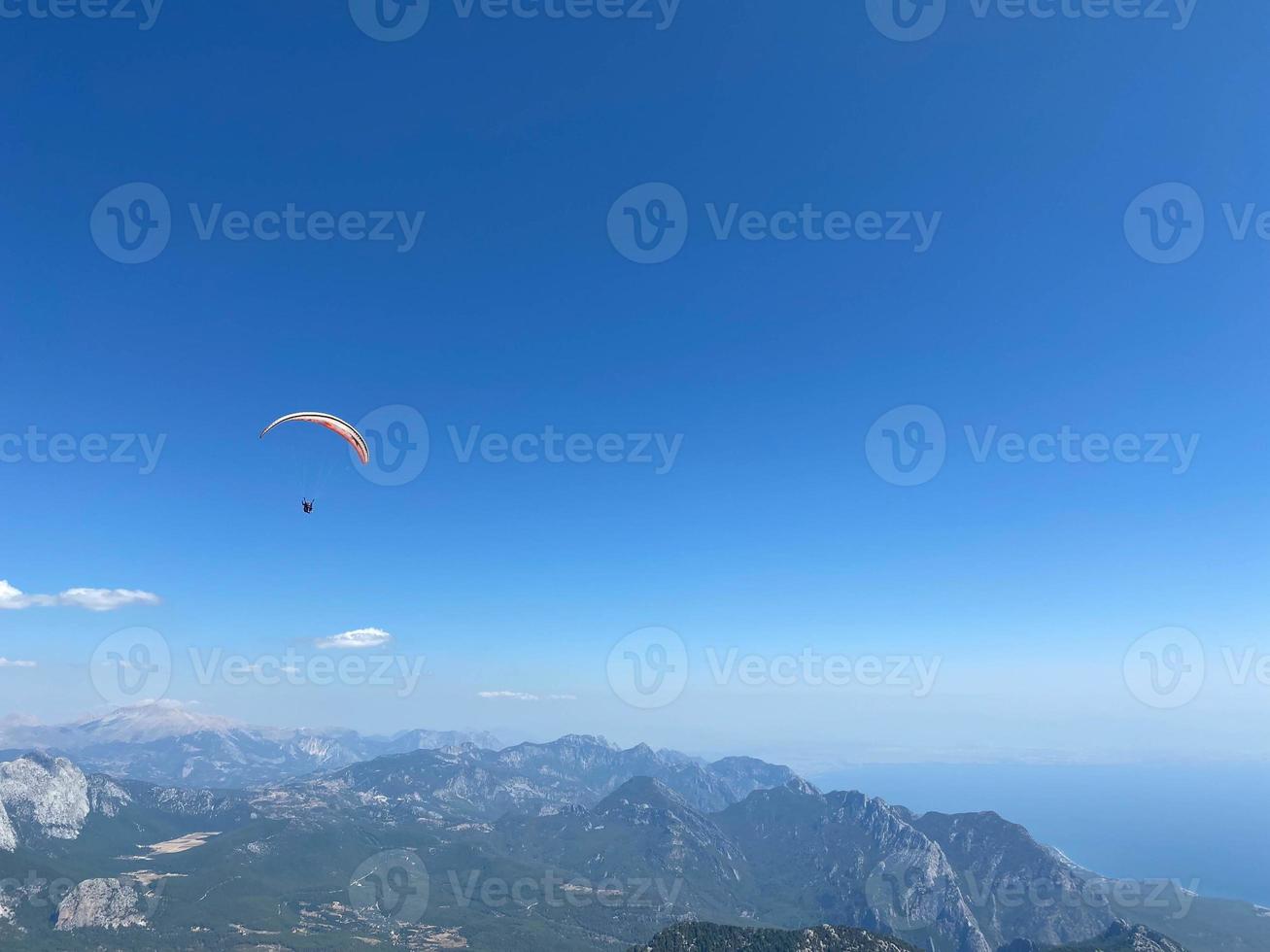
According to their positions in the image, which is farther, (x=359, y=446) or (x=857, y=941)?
(x=857, y=941)

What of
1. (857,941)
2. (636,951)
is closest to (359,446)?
(636,951)

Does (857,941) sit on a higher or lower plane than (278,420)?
lower

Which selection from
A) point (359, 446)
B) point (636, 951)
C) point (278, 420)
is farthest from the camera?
point (636, 951)

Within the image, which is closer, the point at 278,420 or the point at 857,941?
the point at 278,420

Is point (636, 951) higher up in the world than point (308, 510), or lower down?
lower down

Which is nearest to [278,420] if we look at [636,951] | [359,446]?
[359,446]

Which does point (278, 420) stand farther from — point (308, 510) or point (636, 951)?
point (636, 951)

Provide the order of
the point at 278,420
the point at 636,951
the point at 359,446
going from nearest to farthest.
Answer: the point at 278,420 → the point at 359,446 → the point at 636,951

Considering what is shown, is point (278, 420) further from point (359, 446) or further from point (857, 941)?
point (857, 941)

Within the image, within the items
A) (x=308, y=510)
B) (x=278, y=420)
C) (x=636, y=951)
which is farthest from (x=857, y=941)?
(x=278, y=420)

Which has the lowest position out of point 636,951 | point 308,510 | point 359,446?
point 636,951
